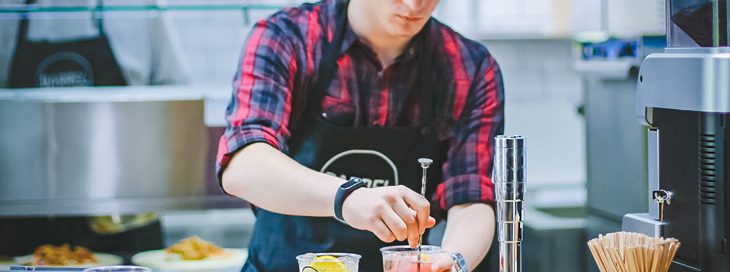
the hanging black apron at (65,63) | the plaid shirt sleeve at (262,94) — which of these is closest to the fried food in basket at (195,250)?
the plaid shirt sleeve at (262,94)

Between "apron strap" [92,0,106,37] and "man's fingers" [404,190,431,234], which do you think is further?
"apron strap" [92,0,106,37]

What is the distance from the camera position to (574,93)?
16.8ft

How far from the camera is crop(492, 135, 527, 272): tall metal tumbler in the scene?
5.11 ft

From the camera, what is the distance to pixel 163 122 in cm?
388

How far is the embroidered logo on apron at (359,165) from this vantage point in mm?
2680

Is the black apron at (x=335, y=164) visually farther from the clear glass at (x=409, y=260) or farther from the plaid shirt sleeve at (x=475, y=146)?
the clear glass at (x=409, y=260)

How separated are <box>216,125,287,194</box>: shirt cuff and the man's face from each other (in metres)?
0.42

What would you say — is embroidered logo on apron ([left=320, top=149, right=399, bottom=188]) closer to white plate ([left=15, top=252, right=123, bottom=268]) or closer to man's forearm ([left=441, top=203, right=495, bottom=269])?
man's forearm ([left=441, top=203, right=495, bottom=269])

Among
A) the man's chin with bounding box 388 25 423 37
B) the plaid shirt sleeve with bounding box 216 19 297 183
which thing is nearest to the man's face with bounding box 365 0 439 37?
the man's chin with bounding box 388 25 423 37

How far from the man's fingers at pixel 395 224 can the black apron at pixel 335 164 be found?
2.90ft

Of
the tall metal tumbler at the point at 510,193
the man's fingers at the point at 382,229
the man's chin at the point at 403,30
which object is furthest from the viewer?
the man's chin at the point at 403,30

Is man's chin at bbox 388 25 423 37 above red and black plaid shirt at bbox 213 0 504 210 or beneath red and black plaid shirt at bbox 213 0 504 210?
above

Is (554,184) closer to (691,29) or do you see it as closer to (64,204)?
(64,204)

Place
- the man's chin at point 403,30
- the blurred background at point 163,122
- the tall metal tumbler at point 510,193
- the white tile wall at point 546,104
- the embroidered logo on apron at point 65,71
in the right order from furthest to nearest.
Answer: the white tile wall at point 546,104
the embroidered logo on apron at point 65,71
the blurred background at point 163,122
the man's chin at point 403,30
the tall metal tumbler at point 510,193
